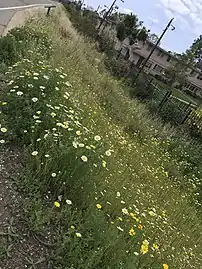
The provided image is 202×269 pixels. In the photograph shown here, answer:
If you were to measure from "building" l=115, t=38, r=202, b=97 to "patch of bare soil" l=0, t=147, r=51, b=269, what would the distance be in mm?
57775

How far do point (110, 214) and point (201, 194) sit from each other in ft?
17.2

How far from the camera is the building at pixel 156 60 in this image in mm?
61719

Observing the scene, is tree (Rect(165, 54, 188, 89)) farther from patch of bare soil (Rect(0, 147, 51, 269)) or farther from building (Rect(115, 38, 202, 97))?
patch of bare soil (Rect(0, 147, 51, 269))

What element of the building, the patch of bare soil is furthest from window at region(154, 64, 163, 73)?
the patch of bare soil

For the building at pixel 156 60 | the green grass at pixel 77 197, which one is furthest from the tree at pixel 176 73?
the green grass at pixel 77 197

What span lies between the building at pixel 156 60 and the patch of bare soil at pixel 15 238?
57775 mm

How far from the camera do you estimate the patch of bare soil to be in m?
2.36

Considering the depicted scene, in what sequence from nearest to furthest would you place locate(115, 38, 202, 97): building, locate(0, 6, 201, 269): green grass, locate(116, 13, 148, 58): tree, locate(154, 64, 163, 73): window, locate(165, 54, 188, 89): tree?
1. locate(0, 6, 201, 269): green grass
2. locate(116, 13, 148, 58): tree
3. locate(165, 54, 188, 89): tree
4. locate(115, 38, 202, 97): building
5. locate(154, 64, 163, 73): window

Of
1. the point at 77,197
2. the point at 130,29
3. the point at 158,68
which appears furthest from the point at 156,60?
the point at 77,197

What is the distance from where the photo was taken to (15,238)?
8.16 feet

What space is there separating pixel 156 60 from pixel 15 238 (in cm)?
6700

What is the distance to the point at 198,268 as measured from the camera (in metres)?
3.87

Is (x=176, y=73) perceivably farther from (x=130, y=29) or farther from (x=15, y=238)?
(x=15, y=238)

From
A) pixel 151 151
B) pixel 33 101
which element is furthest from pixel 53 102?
pixel 151 151
